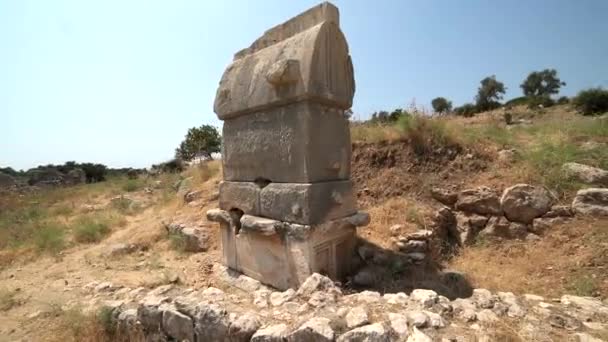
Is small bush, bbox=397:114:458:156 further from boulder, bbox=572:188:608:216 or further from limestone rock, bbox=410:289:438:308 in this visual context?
limestone rock, bbox=410:289:438:308

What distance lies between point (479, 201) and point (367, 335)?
336cm

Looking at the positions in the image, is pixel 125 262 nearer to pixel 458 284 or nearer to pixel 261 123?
pixel 261 123

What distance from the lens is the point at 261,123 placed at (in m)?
3.60

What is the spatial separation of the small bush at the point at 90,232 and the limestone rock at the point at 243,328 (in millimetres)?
5494

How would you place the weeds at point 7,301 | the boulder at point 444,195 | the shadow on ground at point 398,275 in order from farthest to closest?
the boulder at point 444,195 < the weeds at point 7,301 < the shadow on ground at point 398,275

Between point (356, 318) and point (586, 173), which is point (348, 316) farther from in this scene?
point (586, 173)

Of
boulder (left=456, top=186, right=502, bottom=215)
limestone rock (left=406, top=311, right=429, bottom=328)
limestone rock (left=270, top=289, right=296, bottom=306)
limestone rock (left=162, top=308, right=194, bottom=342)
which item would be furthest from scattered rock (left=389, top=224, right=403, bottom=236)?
limestone rock (left=162, top=308, right=194, bottom=342)

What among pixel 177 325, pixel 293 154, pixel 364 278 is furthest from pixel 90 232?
pixel 364 278

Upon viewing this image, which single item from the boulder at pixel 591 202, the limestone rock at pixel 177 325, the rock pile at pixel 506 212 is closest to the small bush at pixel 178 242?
the limestone rock at pixel 177 325

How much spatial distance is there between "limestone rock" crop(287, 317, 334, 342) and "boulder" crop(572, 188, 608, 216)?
3.75 metres

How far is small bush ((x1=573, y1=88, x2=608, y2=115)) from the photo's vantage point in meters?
11.2

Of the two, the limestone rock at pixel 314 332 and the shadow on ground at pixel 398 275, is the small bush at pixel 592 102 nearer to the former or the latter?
the shadow on ground at pixel 398 275

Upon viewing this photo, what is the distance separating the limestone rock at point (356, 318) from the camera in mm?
2047

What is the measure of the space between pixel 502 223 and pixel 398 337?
3129 mm
